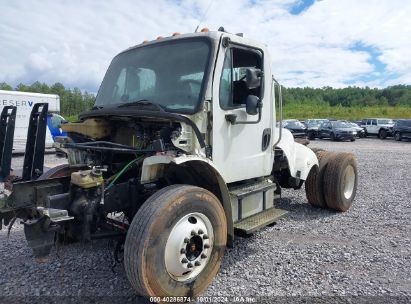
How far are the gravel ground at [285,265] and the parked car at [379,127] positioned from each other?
28.5 metres

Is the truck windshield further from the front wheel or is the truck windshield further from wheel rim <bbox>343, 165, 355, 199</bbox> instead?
wheel rim <bbox>343, 165, 355, 199</bbox>

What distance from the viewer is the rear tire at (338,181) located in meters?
6.46

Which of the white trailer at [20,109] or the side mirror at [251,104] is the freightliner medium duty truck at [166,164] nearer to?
the side mirror at [251,104]

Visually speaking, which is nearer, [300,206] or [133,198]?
[133,198]

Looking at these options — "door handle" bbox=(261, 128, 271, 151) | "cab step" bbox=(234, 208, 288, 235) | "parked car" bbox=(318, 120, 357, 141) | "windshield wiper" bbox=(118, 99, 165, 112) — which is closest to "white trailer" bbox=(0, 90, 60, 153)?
"windshield wiper" bbox=(118, 99, 165, 112)

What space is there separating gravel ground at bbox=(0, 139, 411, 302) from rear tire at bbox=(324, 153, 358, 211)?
28 centimetres

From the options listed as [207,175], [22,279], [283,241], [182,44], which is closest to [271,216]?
[283,241]

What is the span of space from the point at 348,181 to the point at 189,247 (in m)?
4.46

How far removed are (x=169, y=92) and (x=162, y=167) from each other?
2.97 ft

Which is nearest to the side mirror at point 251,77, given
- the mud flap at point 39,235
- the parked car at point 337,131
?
the mud flap at point 39,235

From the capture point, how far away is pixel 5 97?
1652cm

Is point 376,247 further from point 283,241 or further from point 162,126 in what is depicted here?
point 162,126

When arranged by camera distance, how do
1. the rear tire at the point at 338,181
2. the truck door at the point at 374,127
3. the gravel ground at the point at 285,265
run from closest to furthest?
the gravel ground at the point at 285,265 → the rear tire at the point at 338,181 → the truck door at the point at 374,127

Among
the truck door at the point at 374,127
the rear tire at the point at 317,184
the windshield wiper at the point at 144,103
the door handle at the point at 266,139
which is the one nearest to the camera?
the windshield wiper at the point at 144,103
